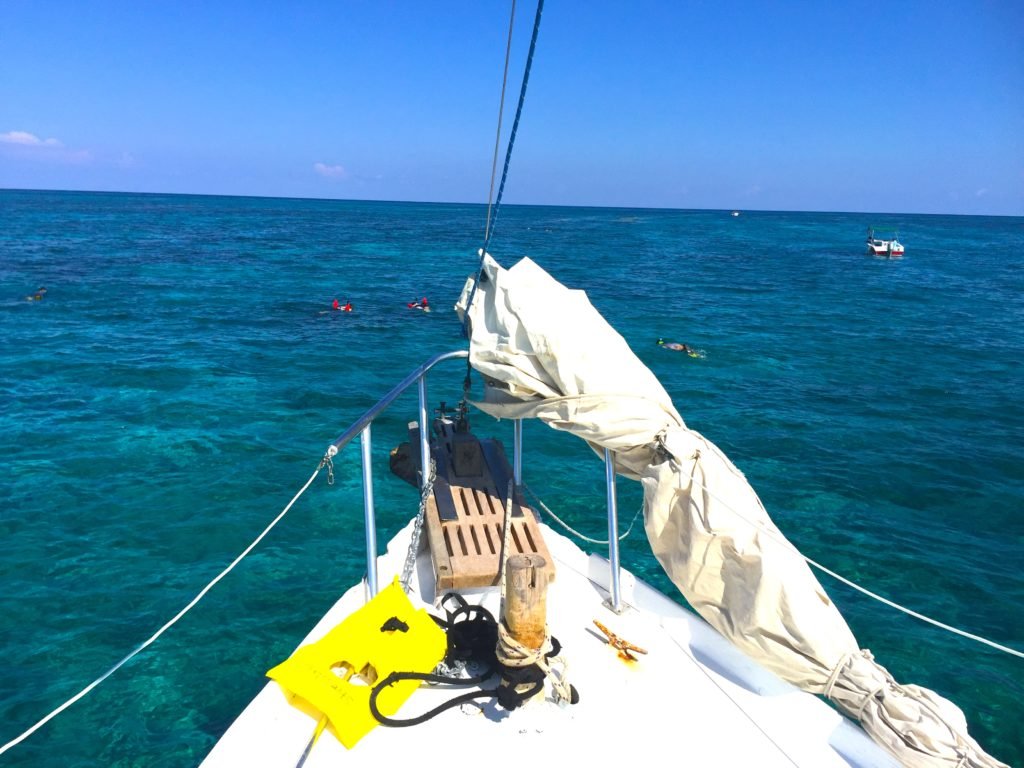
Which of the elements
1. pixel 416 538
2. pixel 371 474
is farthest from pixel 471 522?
pixel 371 474

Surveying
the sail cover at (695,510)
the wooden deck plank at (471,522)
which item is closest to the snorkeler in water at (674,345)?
the wooden deck plank at (471,522)

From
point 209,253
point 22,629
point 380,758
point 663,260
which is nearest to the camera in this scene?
point 380,758

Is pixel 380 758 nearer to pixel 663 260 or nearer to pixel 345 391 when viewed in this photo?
pixel 345 391

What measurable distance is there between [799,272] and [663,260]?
11.7 metres

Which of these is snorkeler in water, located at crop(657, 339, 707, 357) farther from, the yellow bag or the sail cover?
the yellow bag

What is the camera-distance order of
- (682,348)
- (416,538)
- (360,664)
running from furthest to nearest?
(682,348) → (416,538) → (360,664)

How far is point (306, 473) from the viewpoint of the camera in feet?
41.9

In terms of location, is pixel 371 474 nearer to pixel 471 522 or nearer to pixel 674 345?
→ pixel 471 522

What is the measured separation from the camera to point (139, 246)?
53.7 metres

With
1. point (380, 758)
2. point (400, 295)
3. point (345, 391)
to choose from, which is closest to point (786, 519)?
point (380, 758)

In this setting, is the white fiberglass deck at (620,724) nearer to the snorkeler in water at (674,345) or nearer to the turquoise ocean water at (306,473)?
the turquoise ocean water at (306,473)

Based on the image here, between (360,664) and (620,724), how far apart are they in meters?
1.60

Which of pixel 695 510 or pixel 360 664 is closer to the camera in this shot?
pixel 360 664

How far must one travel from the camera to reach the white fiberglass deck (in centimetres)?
356
